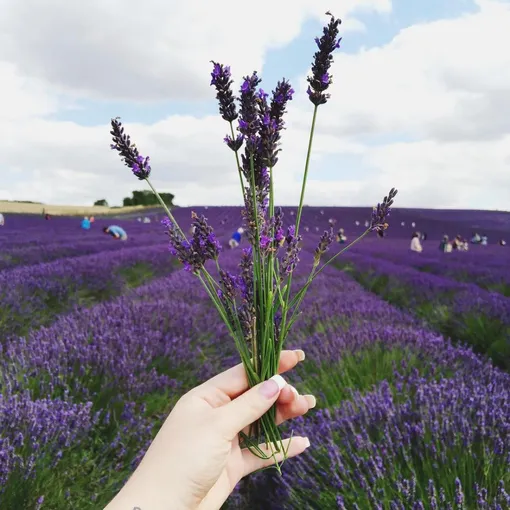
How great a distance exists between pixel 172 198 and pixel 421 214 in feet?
47.9

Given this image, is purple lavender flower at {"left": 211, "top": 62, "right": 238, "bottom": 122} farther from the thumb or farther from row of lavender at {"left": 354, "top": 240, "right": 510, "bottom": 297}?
row of lavender at {"left": 354, "top": 240, "right": 510, "bottom": 297}

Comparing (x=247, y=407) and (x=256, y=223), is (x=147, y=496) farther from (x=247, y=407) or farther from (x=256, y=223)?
(x=256, y=223)

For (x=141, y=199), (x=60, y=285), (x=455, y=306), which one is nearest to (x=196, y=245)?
(x=455, y=306)

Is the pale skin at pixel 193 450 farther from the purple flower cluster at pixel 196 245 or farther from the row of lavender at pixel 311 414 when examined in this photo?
the row of lavender at pixel 311 414

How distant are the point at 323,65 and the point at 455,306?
170 inches

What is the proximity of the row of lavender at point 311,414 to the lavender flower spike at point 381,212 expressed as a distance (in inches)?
34.0

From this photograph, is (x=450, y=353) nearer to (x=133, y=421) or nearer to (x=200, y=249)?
(x=133, y=421)

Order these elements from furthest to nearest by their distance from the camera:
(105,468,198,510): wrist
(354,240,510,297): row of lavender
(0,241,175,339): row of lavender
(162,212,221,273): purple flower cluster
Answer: (354,240,510,297): row of lavender, (0,241,175,339): row of lavender, (162,212,221,273): purple flower cluster, (105,468,198,510): wrist

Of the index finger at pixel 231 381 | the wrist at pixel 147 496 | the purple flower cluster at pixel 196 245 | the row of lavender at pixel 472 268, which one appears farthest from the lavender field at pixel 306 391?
the row of lavender at pixel 472 268

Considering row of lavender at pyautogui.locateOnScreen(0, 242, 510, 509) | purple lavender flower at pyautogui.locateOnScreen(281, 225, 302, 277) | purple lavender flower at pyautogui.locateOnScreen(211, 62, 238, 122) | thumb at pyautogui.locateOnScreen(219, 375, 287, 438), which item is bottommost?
row of lavender at pyautogui.locateOnScreen(0, 242, 510, 509)

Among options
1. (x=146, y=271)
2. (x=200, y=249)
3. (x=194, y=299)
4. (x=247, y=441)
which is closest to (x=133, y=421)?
(x=247, y=441)

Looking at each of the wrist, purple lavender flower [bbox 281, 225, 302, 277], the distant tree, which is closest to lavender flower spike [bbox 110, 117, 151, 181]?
purple lavender flower [bbox 281, 225, 302, 277]

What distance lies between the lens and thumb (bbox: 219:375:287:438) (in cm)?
115

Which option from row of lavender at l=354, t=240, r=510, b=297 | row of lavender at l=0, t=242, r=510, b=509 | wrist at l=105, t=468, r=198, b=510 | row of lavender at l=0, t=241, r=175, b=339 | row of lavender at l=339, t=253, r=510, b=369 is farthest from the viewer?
row of lavender at l=354, t=240, r=510, b=297
